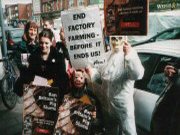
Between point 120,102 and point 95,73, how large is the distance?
613 millimetres

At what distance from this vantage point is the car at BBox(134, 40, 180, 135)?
4.14 m

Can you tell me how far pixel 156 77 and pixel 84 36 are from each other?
1.01 m

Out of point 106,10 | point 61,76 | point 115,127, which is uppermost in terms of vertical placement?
point 106,10

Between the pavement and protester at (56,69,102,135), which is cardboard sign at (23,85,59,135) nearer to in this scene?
protester at (56,69,102,135)

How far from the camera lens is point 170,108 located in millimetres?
3582

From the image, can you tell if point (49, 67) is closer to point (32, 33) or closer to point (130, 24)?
point (130, 24)

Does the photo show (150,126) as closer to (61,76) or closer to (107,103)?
(107,103)

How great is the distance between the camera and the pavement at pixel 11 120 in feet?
19.2

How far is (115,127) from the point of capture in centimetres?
425

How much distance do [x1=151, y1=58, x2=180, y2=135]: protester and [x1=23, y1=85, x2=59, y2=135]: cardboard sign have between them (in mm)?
1272

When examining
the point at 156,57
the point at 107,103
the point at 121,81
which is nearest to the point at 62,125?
the point at 107,103

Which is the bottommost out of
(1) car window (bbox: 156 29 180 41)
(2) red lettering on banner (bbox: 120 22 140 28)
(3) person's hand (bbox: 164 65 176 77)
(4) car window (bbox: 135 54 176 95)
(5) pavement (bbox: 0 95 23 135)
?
(5) pavement (bbox: 0 95 23 135)

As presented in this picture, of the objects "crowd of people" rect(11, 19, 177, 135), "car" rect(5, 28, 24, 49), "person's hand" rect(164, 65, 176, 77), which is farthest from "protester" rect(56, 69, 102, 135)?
"car" rect(5, 28, 24, 49)

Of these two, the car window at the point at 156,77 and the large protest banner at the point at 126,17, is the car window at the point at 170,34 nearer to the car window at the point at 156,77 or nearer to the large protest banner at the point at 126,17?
the car window at the point at 156,77
